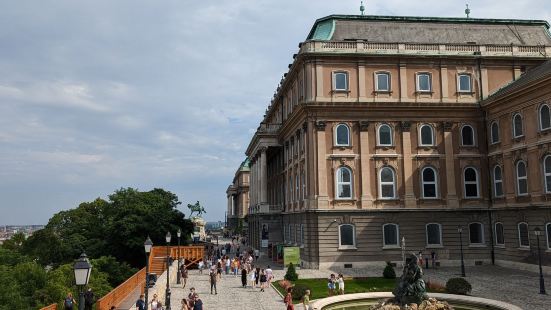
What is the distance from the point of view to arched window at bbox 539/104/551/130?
→ 125ft

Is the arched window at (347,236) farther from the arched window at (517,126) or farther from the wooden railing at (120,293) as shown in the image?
the wooden railing at (120,293)

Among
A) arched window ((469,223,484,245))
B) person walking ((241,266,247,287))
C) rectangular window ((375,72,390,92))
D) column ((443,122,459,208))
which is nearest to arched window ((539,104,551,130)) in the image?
column ((443,122,459,208))

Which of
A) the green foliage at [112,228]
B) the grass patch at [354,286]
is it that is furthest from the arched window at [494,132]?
the green foliage at [112,228]

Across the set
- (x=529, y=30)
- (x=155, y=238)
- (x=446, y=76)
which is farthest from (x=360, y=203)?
(x=155, y=238)

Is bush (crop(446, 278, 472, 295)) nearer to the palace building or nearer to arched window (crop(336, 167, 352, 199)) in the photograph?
the palace building

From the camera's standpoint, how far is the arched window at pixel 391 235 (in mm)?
44625

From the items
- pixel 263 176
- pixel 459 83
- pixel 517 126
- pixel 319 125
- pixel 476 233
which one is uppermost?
pixel 459 83

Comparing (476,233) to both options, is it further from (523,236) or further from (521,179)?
(521,179)

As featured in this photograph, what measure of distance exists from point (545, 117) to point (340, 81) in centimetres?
1637

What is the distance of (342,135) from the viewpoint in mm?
45656

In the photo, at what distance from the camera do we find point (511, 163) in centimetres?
4275

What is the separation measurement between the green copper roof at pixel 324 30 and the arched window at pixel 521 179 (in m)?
19.5

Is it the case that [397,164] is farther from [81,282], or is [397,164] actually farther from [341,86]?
[81,282]

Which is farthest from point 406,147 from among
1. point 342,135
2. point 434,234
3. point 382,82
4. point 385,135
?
point 434,234
